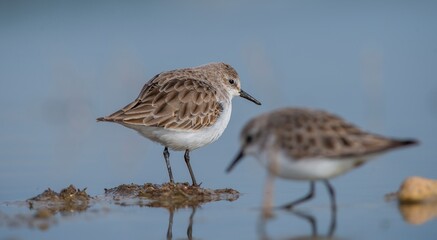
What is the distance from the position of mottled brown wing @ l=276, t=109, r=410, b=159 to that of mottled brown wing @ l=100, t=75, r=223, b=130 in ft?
9.45

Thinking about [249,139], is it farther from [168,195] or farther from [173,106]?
[173,106]

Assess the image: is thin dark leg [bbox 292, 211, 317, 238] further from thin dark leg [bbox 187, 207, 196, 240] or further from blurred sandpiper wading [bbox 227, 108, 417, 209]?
thin dark leg [bbox 187, 207, 196, 240]

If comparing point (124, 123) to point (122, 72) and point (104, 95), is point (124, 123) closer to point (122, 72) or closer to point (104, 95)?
point (122, 72)

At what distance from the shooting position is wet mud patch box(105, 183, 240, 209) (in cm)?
930

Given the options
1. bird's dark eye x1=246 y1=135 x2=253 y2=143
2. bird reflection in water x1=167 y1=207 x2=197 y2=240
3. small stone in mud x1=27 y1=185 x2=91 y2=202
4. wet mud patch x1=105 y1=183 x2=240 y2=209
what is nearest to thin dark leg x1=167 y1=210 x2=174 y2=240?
bird reflection in water x1=167 y1=207 x2=197 y2=240

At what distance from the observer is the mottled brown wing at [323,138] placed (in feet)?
23.8

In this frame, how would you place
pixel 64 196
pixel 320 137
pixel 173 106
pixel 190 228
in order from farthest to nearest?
pixel 173 106, pixel 64 196, pixel 190 228, pixel 320 137

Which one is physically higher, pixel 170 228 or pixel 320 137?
pixel 320 137

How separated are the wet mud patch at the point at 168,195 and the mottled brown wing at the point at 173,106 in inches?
31.8

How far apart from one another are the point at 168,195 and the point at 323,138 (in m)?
2.58

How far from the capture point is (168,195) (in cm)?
952

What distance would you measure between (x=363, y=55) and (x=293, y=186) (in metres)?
7.56

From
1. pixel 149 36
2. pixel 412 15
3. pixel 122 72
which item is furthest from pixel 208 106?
pixel 412 15

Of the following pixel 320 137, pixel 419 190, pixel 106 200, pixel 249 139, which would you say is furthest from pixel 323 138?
pixel 106 200
